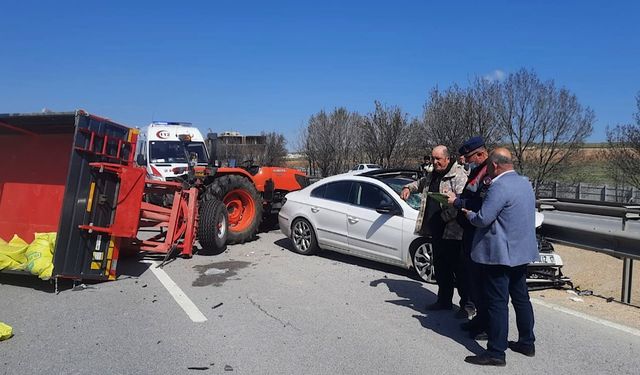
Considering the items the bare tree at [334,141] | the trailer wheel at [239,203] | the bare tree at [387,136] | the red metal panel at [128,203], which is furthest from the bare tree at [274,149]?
the red metal panel at [128,203]

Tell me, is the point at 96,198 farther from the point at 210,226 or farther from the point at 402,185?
the point at 402,185

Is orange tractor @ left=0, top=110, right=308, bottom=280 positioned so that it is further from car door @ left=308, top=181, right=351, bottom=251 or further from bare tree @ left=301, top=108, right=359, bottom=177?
bare tree @ left=301, top=108, right=359, bottom=177

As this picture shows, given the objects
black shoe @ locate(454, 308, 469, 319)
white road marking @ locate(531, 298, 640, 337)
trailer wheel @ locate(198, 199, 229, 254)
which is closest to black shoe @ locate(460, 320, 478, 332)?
black shoe @ locate(454, 308, 469, 319)

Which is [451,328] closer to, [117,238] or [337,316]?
[337,316]

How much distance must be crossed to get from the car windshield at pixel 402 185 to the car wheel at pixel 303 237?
1735mm

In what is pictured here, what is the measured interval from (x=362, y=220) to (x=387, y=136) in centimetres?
2162

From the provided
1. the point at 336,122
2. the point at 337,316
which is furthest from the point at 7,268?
the point at 336,122

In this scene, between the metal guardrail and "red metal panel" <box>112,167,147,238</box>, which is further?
"red metal panel" <box>112,167,147,238</box>

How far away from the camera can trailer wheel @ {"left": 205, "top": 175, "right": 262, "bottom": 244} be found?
1038 centimetres

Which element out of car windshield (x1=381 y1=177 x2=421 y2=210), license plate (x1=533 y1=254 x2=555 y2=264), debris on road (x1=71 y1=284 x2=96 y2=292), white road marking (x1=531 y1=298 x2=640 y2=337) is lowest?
debris on road (x1=71 y1=284 x2=96 y2=292)

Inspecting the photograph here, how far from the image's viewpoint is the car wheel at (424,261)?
730 centimetres

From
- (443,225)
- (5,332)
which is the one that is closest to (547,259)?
(443,225)

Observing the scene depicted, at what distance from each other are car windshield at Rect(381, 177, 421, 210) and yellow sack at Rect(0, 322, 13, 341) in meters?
5.29

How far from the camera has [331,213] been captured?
351 inches
